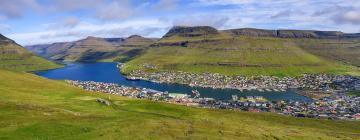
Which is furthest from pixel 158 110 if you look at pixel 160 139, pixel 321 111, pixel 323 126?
pixel 321 111

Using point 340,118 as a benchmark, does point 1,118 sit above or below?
above

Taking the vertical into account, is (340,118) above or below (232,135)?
below

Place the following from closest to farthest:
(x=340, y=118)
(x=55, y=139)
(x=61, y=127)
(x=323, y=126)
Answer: (x=55, y=139)
(x=61, y=127)
(x=323, y=126)
(x=340, y=118)

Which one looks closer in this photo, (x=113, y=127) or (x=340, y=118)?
(x=113, y=127)

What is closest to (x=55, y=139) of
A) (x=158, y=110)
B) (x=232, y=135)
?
(x=232, y=135)

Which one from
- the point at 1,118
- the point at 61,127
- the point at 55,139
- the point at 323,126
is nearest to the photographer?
the point at 55,139

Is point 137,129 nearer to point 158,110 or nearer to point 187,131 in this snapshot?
point 187,131

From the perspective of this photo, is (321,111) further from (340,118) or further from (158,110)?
(158,110)

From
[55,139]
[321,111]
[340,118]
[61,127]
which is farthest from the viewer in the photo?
[321,111]

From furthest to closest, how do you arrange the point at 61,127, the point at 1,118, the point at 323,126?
1. the point at 323,126
2. the point at 1,118
3. the point at 61,127
